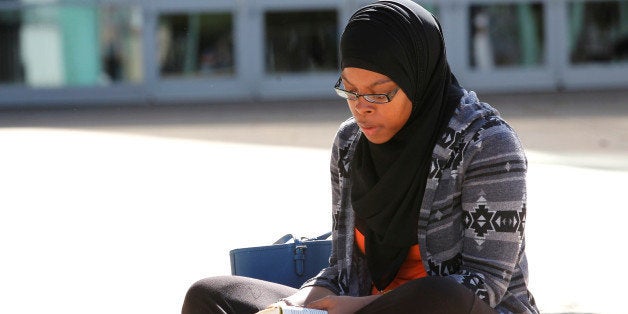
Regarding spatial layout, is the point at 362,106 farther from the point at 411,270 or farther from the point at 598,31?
the point at 598,31

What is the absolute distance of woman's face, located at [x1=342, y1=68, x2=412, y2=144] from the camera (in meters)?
2.93

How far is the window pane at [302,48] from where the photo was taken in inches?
696

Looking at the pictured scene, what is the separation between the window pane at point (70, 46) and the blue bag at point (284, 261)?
561 inches

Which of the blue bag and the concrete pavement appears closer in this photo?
the blue bag

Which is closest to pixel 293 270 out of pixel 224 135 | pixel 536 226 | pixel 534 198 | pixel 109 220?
pixel 536 226

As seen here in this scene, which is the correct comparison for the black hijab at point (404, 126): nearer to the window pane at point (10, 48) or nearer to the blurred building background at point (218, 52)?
the blurred building background at point (218, 52)

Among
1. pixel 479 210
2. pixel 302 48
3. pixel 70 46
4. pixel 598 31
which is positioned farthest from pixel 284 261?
pixel 598 31

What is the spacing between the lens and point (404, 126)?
304 cm

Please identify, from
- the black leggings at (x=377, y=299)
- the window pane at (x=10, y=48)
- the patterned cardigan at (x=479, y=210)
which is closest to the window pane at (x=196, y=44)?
the window pane at (x=10, y=48)

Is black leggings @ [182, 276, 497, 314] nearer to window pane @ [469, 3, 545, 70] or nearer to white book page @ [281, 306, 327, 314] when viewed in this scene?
white book page @ [281, 306, 327, 314]

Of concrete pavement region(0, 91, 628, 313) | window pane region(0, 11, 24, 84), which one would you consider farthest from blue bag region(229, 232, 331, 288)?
window pane region(0, 11, 24, 84)

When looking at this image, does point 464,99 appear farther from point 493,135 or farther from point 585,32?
point 585,32

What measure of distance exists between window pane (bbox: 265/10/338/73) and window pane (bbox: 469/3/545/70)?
7.12ft

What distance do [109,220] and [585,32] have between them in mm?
12153
